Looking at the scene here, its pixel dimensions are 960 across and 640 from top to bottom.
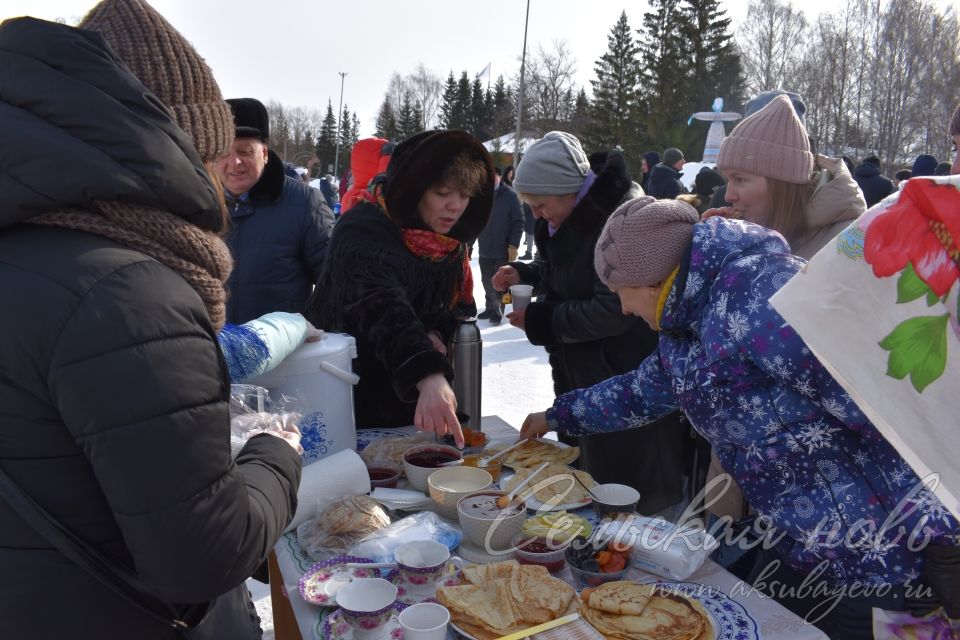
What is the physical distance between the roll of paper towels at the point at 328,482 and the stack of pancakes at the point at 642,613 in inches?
25.1

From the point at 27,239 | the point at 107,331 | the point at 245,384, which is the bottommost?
the point at 245,384

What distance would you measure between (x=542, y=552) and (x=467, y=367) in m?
0.90

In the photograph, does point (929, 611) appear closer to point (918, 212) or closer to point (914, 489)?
point (914, 489)

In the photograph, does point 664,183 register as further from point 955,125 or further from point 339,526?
point 339,526

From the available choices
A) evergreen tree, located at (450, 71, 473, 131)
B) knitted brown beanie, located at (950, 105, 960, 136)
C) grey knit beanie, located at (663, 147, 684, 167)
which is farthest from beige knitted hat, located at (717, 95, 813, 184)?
evergreen tree, located at (450, 71, 473, 131)

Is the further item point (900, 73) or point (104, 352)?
point (900, 73)

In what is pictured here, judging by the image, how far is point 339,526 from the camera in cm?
150

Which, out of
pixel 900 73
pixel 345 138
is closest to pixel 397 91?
pixel 345 138

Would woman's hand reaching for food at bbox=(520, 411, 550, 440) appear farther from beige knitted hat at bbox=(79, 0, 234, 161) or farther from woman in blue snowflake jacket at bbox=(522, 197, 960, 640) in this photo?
beige knitted hat at bbox=(79, 0, 234, 161)

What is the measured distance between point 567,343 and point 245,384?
144 cm

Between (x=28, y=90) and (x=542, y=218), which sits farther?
(x=542, y=218)

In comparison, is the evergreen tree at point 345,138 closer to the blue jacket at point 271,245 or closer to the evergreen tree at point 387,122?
the evergreen tree at point 387,122

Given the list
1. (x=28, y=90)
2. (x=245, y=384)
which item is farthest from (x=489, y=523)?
(x=28, y=90)

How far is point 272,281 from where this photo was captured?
3141 millimetres
